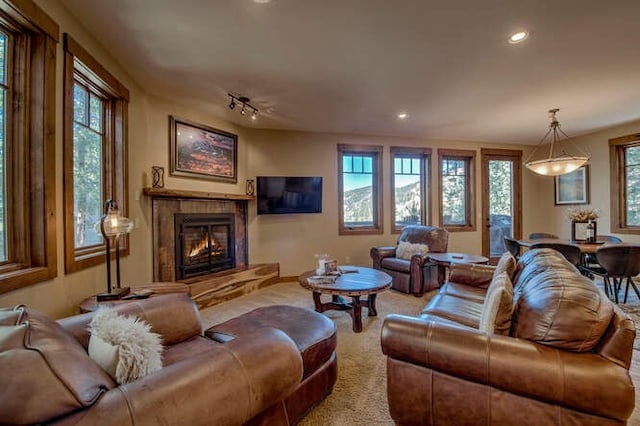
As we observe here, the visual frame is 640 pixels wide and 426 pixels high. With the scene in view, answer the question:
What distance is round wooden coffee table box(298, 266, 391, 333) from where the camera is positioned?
2.83m

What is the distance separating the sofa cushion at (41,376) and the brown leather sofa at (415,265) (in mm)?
3795

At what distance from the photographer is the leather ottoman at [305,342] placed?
5.51 feet

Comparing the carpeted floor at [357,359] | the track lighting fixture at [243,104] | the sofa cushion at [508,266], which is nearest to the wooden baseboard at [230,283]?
the carpeted floor at [357,359]

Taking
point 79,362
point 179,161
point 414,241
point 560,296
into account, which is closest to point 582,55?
point 560,296

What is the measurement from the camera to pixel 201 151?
167 inches

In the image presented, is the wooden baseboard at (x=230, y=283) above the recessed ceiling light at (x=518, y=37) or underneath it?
underneath

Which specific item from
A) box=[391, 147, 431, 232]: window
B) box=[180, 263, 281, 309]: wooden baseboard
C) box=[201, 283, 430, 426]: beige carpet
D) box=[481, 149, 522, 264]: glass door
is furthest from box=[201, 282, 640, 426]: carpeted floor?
box=[481, 149, 522, 264]: glass door

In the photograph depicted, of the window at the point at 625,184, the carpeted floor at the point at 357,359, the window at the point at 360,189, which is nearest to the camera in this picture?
the carpeted floor at the point at 357,359

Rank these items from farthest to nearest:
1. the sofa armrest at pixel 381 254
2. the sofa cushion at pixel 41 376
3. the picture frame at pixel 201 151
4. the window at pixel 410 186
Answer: the window at pixel 410 186
the sofa armrest at pixel 381 254
the picture frame at pixel 201 151
the sofa cushion at pixel 41 376

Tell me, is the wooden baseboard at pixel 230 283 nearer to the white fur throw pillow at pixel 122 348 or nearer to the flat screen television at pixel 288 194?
the flat screen television at pixel 288 194

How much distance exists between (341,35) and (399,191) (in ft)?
12.5

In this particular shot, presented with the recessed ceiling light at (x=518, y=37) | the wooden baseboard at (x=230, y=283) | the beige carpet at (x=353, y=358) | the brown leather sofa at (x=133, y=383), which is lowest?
the beige carpet at (x=353, y=358)

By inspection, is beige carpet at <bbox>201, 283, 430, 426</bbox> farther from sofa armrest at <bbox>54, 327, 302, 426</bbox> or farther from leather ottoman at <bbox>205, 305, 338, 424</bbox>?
sofa armrest at <bbox>54, 327, 302, 426</bbox>

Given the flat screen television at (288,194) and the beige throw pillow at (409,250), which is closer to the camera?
the beige throw pillow at (409,250)
